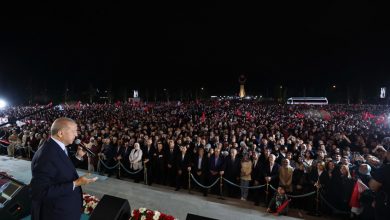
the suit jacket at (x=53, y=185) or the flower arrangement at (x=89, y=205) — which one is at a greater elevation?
the suit jacket at (x=53, y=185)

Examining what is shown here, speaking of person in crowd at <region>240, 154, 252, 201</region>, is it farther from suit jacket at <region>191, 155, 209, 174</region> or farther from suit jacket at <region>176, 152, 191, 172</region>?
suit jacket at <region>176, 152, 191, 172</region>

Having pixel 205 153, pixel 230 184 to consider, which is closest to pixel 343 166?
pixel 230 184

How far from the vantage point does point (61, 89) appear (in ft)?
267

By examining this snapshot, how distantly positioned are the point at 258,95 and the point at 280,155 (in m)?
149

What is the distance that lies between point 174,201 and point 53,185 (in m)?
5.60

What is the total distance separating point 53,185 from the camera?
2.79 metres

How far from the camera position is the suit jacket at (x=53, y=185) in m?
2.76

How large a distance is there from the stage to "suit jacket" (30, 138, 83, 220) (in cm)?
439

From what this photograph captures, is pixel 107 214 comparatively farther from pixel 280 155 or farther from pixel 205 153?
pixel 280 155

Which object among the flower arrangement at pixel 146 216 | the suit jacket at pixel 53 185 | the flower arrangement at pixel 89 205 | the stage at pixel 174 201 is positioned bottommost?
the stage at pixel 174 201

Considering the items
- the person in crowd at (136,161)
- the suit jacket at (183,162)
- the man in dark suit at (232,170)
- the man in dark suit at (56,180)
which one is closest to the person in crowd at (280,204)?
the man in dark suit at (232,170)

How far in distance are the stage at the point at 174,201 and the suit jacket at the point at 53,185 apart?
4390mm

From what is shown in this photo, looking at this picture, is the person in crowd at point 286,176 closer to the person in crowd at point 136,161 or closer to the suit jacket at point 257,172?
the suit jacket at point 257,172

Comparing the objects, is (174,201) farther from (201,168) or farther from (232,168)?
(232,168)
